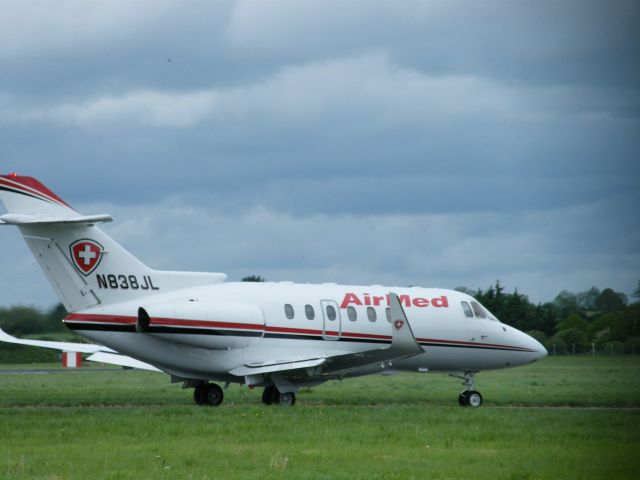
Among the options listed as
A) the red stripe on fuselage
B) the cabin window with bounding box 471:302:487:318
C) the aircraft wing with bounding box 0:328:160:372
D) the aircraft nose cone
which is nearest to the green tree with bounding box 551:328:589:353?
the aircraft nose cone

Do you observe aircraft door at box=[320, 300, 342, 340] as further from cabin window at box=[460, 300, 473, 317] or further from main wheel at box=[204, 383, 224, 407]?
cabin window at box=[460, 300, 473, 317]

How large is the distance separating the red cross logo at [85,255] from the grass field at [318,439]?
11.6ft

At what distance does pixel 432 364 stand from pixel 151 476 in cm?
1826

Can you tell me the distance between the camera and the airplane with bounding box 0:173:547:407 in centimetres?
2897

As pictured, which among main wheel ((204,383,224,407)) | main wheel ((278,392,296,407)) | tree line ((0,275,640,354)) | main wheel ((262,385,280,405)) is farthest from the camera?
tree line ((0,275,640,354))

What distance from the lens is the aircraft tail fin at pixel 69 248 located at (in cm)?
2848

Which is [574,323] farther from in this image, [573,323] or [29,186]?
[29,186]

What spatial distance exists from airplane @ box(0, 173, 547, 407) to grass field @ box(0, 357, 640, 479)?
1305 millimetres

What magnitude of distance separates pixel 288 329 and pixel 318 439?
9842 mm

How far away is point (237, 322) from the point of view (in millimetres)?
30453

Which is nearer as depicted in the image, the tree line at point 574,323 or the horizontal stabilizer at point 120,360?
the horizontal stabilizer at point 120,360

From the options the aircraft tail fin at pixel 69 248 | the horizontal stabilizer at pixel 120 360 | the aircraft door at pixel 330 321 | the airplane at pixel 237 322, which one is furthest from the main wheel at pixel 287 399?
the aircraft tail fin at pixel 69 248

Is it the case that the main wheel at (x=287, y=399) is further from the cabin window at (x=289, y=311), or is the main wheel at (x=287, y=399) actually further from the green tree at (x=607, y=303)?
the green tree at (x=607, y=303)

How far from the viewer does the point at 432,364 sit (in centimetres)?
3444
